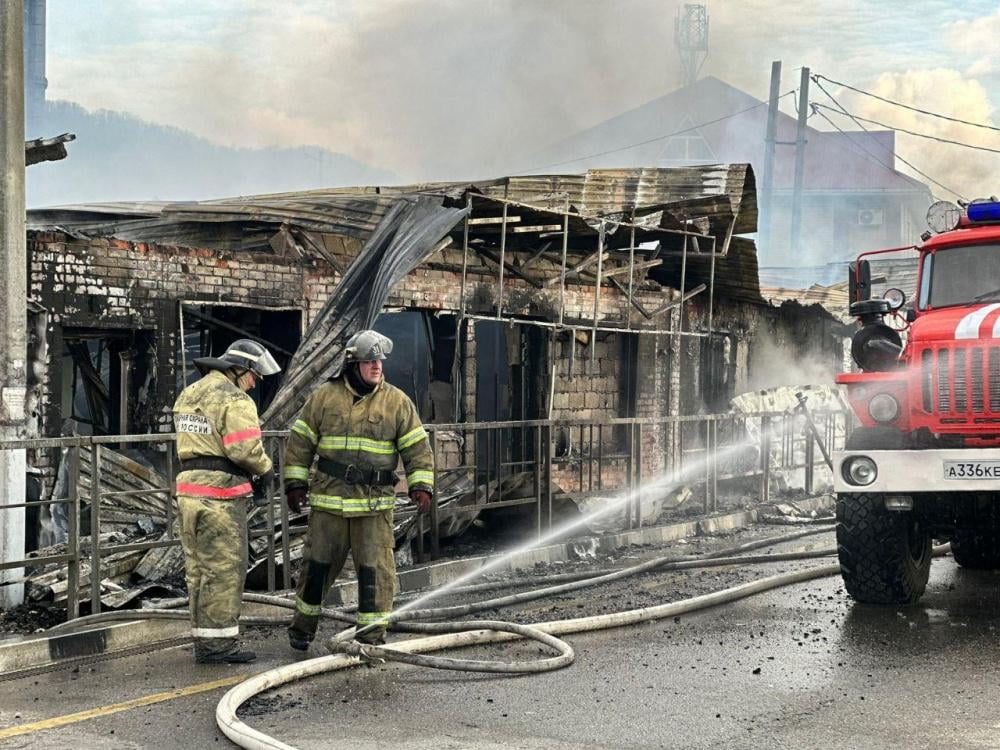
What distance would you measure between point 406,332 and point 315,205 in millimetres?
3132

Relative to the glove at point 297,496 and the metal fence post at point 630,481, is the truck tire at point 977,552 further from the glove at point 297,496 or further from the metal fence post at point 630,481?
the glove at point 297,496

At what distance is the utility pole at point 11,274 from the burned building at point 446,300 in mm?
2851

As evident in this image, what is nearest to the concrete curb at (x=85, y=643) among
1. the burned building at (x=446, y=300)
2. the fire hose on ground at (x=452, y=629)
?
the fire hose on ground at (x=452, y=629)

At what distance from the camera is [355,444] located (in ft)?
24.2

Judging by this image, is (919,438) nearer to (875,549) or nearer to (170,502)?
(875,549)

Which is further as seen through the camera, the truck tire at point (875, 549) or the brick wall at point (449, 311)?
the brick wall at point (449, 311)

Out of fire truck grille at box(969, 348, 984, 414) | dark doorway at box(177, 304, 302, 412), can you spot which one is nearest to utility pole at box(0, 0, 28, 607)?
dark doorway at box(177, 304, 302, 412)

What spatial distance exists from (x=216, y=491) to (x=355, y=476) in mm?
780

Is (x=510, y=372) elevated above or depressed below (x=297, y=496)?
above

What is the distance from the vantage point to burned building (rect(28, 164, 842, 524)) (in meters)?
11.9

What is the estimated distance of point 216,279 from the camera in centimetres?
1285

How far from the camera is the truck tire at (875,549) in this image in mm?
8719

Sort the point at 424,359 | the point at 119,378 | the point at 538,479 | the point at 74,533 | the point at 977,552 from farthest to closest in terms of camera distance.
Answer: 1. the point at 424,359
2. the point at 119,378
3. the point at 538,479
4. the point at 977,552
5. the point at 74,533

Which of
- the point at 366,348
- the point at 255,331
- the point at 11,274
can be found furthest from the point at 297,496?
the point at 255,331
